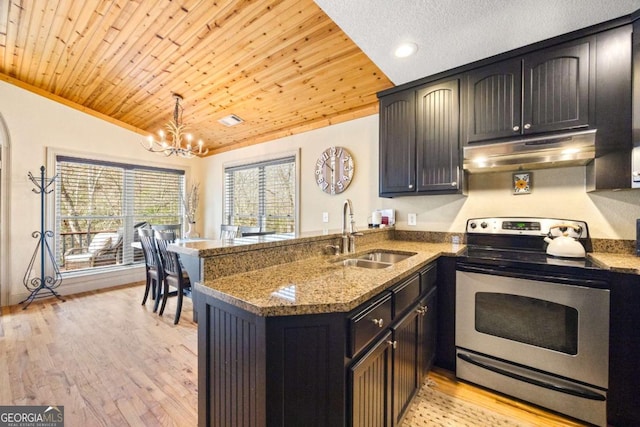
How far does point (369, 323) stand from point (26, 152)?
5001mm

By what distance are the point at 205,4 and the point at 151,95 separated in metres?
1.91

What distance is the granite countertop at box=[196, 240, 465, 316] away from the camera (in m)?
0.99

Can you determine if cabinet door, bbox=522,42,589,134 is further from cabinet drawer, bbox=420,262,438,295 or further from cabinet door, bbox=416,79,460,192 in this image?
cabinet drawer, bbox=420,262,438,295

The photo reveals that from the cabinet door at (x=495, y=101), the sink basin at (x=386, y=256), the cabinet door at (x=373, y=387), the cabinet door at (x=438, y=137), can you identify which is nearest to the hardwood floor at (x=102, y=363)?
the cabinet door at (x=373, y=387)

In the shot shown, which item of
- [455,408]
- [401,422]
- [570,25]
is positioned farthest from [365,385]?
[570,25]

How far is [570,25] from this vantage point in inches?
71.5

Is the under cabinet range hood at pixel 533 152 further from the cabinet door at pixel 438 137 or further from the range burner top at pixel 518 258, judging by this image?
the range burner top at pixel 518 258

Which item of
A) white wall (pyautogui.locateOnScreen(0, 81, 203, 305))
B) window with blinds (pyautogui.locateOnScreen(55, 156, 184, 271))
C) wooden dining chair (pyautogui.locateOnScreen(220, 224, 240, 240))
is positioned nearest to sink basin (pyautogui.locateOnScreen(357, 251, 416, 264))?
wooden dining chair (pyautogui.locateOnScreen(220, 224, 240, 240))

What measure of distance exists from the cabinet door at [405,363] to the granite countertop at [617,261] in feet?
3.71

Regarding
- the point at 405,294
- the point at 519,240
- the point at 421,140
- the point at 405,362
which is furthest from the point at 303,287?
the point at 519,240

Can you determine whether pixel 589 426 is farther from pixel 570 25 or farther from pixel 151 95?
pixel 151 95

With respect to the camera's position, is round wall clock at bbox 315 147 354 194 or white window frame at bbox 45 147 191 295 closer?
round wall clock at bbox 315 147 354 194

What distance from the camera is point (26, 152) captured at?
3666 millimetres

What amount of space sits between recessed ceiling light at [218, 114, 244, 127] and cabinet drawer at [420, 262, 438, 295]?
326 centimetres
